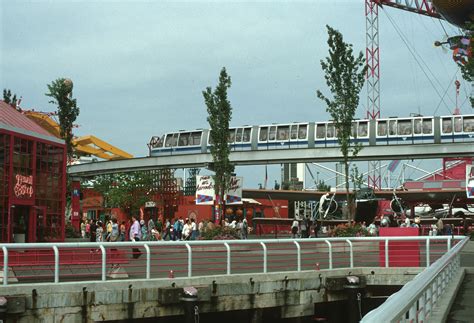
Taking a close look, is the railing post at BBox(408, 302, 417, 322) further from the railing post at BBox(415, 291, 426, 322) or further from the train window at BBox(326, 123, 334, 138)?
the train window at BBox(326, 123, 334, 138)

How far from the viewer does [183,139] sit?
74.1m

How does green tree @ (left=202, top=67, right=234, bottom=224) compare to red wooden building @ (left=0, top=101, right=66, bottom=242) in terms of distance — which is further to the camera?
green tree @ (left=202, top=67, right=234, bottom=224)

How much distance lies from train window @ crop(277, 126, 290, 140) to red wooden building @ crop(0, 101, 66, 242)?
41.6 meters

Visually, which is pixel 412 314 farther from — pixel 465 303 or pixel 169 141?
pixel 169 141

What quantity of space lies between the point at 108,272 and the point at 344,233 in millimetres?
18917

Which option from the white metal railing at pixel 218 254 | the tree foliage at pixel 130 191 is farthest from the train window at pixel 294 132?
the white metal railing at pixel 218 254

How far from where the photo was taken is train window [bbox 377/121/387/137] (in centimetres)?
6552

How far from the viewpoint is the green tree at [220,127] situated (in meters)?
47.2

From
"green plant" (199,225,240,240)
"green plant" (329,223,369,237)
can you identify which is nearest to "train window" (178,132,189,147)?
"green plant" (199,225,240,240)

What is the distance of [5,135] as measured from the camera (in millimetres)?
24797

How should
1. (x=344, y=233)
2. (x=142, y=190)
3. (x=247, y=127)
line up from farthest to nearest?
1. (x=142, y=190)
2. (x=247, y=127)
3. (x=344, y=233)

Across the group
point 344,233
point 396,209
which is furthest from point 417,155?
point 344,233

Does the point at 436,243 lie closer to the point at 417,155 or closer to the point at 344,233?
the point at 344,233

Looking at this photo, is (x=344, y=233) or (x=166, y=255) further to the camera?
(x=344, y=233)
